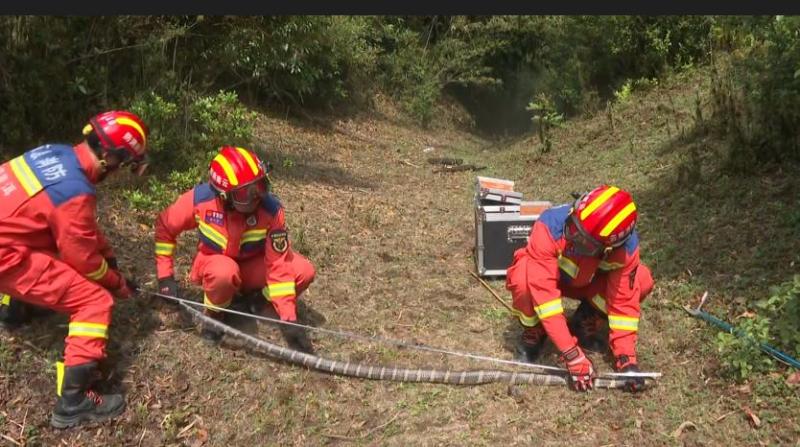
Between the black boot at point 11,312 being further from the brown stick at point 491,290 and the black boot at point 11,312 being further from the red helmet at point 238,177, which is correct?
the brown stick at point 491,290

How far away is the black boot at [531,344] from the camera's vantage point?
438 centimetres

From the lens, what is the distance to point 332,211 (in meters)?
7.62

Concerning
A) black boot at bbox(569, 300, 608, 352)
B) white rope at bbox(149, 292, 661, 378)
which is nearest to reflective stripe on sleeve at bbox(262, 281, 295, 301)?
white rope at bbox(149, 292, 661, 378)

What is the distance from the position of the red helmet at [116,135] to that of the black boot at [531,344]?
271 centimetres

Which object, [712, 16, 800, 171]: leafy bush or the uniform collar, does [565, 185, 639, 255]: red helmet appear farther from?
[712, 16, 800, 171]: leafy bush

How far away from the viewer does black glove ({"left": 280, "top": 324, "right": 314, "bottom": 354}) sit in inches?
169

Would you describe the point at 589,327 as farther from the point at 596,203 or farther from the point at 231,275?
the point at 231,275

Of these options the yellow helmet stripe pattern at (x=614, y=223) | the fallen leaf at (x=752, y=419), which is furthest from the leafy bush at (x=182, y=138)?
the fallen leaf at (x=752, y=419)

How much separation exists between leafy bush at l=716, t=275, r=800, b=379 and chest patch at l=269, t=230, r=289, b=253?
2.77 m

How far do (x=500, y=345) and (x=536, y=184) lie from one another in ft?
17.5

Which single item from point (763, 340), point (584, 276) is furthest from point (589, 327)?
point (763, 340)

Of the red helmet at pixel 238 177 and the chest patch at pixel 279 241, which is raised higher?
the red helmet at pixel 238 177

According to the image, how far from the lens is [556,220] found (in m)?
4.11

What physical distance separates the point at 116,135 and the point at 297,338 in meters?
1.70
